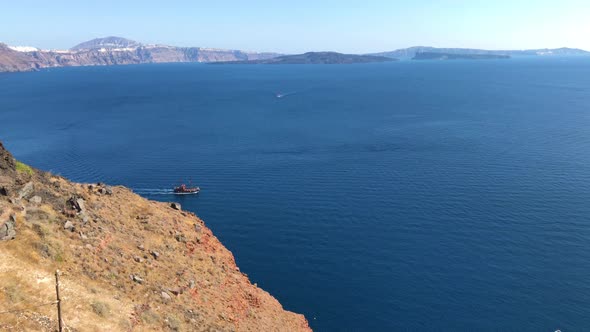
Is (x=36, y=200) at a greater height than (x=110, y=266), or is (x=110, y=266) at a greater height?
(x=36, y=200)

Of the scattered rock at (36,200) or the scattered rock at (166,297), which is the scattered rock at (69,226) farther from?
the scattered rock at (166,297)

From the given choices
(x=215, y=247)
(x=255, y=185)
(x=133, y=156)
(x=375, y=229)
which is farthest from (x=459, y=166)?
(x=133, y=156)

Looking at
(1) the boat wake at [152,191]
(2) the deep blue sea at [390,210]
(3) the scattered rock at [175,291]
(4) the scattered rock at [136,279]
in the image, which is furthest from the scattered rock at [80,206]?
(1) the boat wake at [152,191]

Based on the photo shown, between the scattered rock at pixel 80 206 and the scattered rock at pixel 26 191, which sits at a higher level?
the scattered rock at pixel 26 191

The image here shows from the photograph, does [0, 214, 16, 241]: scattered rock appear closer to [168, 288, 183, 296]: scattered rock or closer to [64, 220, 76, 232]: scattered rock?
[64, 220, 76, 232]: scattered rock

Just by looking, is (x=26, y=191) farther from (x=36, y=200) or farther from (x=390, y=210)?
(x=390, y=210)

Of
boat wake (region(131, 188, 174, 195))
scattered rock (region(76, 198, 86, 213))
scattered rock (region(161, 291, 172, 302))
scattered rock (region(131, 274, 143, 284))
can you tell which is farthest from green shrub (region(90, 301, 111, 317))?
boat wake (region(131, 188, 174, 195))

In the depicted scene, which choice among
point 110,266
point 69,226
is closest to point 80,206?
point 69,226
